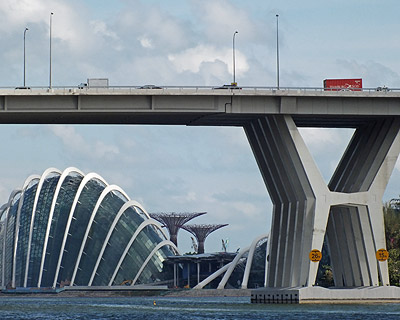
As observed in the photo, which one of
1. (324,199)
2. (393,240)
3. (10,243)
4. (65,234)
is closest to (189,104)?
(324,199)

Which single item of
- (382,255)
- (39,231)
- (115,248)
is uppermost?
(39,231)

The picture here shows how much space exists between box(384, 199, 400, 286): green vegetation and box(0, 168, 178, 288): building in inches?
2166

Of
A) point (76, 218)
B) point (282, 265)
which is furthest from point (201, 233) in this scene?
point (282, 265)

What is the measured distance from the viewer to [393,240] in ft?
352

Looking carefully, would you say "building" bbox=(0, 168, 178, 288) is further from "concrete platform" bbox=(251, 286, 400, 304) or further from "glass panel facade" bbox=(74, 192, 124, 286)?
"concrete platform" bbox=(251, 286, 400, 304)

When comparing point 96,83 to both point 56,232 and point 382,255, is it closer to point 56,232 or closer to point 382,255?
point 382,255

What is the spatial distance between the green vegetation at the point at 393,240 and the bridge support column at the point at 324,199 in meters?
22.1

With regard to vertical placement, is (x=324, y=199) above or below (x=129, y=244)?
below

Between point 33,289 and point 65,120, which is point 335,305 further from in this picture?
point 33,289

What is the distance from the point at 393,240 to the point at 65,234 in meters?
59.6

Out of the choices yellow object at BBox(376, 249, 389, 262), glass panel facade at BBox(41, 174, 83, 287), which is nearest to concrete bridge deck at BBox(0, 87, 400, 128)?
yellow object at BBox(376, 249, 389, 262)

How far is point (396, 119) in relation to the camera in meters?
75.2

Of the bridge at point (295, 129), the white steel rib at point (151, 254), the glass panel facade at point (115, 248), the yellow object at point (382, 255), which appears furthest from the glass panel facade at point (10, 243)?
the yellow object at point (382, 255)

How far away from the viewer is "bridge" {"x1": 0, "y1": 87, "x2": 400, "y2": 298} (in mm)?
72375
